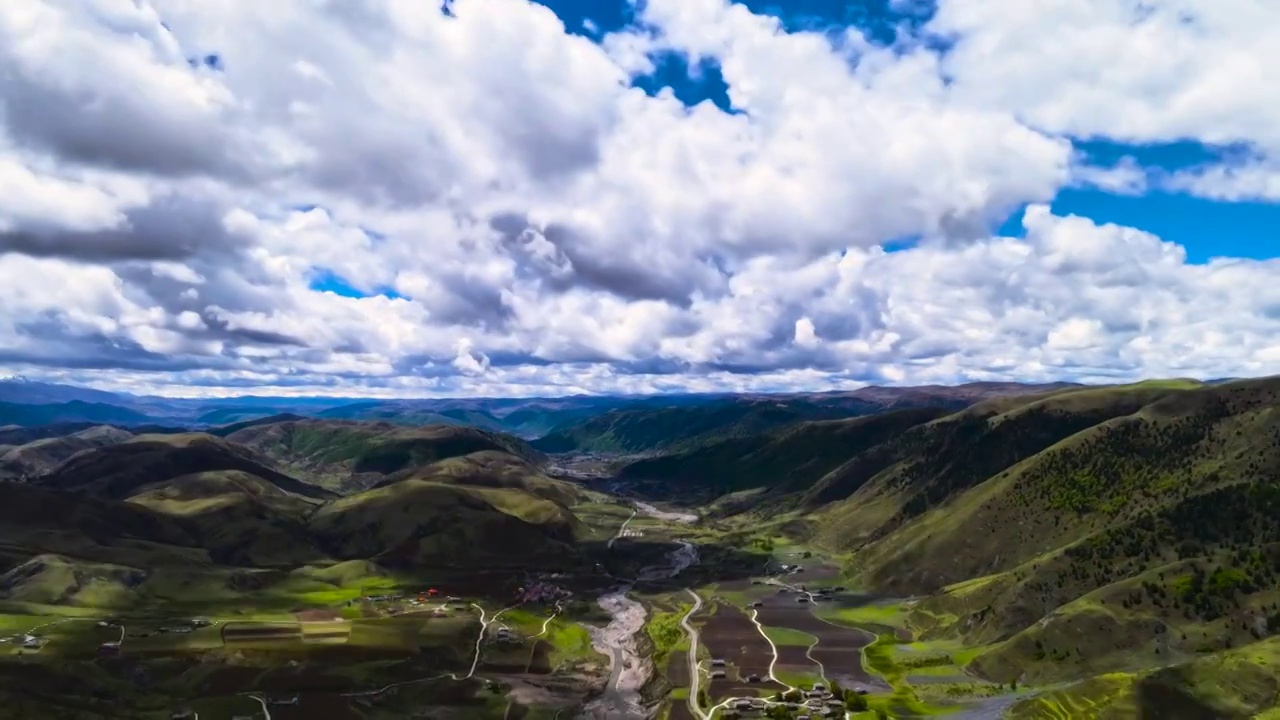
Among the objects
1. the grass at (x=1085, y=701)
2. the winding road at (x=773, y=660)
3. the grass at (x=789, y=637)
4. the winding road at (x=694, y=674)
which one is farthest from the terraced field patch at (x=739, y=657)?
the grass at (x=1085, y=701)

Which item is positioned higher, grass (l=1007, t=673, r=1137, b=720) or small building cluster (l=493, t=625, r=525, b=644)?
grass (l=1007, t=673, r=1137, b=720)

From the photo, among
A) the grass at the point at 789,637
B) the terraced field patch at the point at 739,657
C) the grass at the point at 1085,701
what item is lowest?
the grass at the point at 789,637

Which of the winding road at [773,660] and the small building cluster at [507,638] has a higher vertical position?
the winding road at [773,660]

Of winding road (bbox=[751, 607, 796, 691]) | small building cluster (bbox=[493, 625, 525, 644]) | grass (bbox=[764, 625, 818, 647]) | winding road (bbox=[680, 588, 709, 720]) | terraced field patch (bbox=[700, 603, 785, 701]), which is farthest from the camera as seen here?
small building cluster (bbox=[493, 625, 525, 644])

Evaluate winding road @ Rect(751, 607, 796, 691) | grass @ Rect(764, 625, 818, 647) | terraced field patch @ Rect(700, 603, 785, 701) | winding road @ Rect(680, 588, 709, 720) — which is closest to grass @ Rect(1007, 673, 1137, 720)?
winding road @ Rect(751, 607, 796, 691)

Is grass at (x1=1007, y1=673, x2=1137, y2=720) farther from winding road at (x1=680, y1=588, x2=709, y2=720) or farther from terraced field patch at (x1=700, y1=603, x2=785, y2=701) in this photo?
winding road at (x1=680, y1=588, x2=709, y2=720)

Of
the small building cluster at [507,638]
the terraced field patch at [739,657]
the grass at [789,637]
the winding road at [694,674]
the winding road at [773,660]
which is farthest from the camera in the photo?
the small building cluster at [507,638]

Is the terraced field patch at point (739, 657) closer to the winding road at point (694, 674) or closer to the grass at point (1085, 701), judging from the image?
the winding road at point (694, 674)

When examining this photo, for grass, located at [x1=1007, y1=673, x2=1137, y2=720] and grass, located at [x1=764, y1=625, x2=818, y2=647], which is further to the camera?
grass, located at [x1=764, y1=625, x2=818, y2=647]

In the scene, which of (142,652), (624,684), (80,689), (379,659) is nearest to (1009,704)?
(624,684)

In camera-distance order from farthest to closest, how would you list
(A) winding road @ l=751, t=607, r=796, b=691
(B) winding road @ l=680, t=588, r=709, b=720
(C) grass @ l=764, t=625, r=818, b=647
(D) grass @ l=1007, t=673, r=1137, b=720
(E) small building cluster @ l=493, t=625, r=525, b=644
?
(E) small building cluster @ l=493, t=625, r=525, b=644, (C) grass @ l=764, t=625, r=818, b=647, (A) winding road @ l=751, t=607, r=796, b=691, (B) winding road @ l=680, t=588, r=709, b=720, (D) grass @ l=1007, t=673, r=1137, b=720

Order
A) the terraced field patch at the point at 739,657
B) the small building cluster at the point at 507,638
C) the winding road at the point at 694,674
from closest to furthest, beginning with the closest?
the winding road at the point at 694,674 → the terraced field patch at the point at 739,657 → the small building cluster at the point at 507,638
